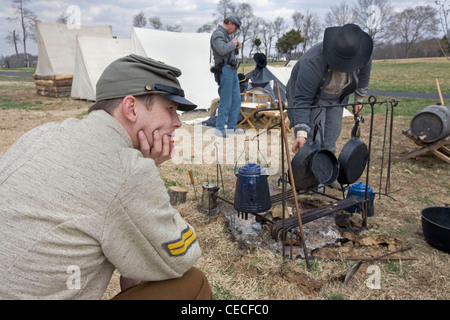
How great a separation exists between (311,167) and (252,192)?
54cm

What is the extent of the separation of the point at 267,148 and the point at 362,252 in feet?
12.1

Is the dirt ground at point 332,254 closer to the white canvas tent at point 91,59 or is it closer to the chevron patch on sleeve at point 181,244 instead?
the chevron patch on sleeve at point 181,244

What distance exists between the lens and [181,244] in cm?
116

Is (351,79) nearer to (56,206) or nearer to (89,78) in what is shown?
(56,206)

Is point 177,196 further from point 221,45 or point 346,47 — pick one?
point 221,45

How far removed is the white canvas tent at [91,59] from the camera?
11.3m

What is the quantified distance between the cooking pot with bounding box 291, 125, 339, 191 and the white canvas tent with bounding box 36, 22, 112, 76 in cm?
1324

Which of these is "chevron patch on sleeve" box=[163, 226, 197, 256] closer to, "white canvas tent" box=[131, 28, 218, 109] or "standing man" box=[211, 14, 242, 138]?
"standing man" box=[211, 14, 242, 138]

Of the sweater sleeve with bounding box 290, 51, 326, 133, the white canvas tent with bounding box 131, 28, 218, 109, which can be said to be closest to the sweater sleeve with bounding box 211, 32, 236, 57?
the sweater sleeve with bounding box 290, 51, 326, 133

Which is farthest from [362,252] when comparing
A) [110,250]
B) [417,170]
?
[417,170]

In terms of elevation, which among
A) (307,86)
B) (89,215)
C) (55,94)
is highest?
(307,86)

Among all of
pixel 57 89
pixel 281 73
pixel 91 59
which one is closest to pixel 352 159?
pixel 281 73

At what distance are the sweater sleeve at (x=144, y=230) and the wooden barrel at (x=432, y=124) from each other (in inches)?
182

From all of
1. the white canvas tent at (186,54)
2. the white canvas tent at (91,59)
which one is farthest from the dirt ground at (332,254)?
the white canvas tent at (91,59)
